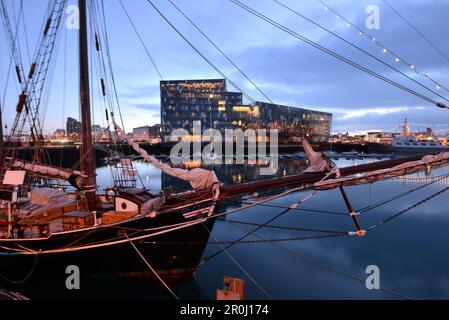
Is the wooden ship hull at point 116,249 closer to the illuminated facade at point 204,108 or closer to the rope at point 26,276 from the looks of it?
the rope at point 26,276

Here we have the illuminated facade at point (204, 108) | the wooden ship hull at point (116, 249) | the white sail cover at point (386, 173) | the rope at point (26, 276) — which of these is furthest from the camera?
the illuminated facade at point (204, 108)

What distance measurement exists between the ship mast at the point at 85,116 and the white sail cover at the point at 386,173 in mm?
6224

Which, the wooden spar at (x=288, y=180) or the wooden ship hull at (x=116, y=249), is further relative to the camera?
the wooden ship hull at (x=116, y=249)

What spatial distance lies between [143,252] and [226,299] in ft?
10.9

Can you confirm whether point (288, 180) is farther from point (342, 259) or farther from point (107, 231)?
point (342, 259)

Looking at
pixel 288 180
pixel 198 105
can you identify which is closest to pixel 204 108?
pixel 198 105

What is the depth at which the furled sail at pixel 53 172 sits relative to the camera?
957 centimetres

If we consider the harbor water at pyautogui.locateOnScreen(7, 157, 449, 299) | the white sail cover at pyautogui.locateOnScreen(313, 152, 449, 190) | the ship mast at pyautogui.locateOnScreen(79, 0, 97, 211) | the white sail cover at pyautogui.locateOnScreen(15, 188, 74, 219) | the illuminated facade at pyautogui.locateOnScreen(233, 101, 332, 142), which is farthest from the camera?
the illuminated facade at pyautogui.locateOnScreen(233, 101, 332, 142)

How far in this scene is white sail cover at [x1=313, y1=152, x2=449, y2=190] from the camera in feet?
20.4

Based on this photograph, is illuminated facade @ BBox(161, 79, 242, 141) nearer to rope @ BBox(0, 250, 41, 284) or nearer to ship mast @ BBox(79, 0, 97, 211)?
ship mast @ BBox(79, 0, 97, 211)

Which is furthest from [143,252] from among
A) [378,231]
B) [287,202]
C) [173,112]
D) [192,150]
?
[173,112]

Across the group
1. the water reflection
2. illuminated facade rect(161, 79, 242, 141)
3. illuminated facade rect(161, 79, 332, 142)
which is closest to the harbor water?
the water reflection

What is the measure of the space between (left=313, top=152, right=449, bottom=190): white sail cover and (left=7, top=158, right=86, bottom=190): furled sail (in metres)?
6.95

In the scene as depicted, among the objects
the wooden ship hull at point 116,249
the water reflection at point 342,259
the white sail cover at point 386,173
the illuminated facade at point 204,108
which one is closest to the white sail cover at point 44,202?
the wooden ship hull at point 116,249
